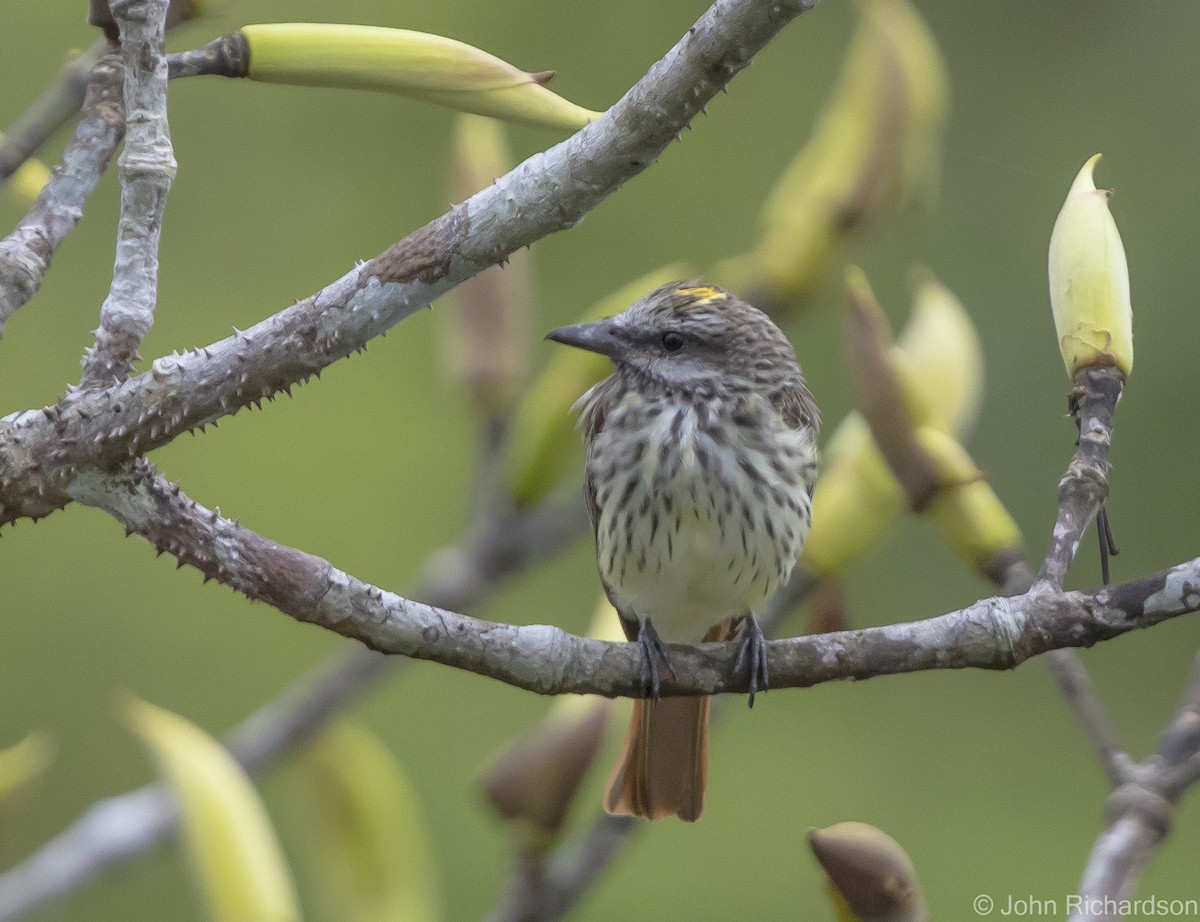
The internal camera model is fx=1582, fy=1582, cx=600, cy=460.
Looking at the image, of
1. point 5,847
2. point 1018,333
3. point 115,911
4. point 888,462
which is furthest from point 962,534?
point 115,911

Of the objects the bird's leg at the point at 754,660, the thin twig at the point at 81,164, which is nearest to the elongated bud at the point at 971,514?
the bird's leg at the point at 754,660

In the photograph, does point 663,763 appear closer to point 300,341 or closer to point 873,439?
point 873,439

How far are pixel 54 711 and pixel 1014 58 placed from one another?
3854 mm

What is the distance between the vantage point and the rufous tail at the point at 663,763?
256cm

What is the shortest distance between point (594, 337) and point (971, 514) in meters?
0.90

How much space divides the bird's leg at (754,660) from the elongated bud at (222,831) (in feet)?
2.21

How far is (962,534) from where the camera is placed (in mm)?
1872

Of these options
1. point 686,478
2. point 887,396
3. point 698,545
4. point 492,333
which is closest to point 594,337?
point 492,333

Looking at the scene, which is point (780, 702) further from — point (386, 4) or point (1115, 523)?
point (386, 4)

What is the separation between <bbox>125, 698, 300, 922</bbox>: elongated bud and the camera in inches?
52.7

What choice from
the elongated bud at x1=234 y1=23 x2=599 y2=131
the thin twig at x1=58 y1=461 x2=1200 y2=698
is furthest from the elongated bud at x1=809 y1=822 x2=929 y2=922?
the elongated bud at x1=234 y1=23 x2=599 y2=131

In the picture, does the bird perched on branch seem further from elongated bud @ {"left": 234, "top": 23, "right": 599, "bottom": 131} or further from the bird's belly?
elongated bud @ {"left": 234, "top": 23, "right": 599, "bottom": 131}

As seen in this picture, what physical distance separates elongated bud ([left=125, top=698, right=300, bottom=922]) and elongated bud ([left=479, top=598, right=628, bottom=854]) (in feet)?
1.86

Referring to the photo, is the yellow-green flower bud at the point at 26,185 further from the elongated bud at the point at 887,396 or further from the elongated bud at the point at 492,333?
the elongated bud at the point at 887,396
